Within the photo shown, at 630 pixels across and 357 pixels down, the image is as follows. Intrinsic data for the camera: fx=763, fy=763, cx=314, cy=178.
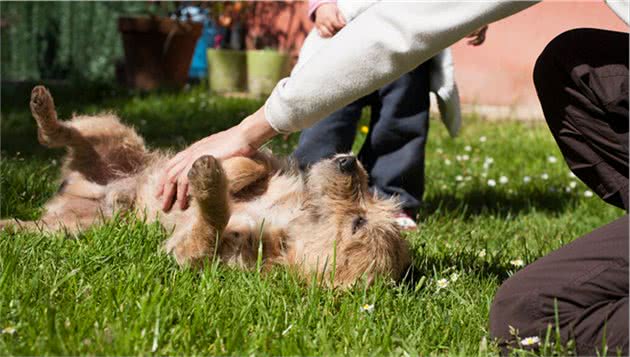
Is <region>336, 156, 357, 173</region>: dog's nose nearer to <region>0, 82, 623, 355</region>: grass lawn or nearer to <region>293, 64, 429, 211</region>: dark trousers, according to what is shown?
<region>0, 82, 623, 355</region>: grass lawn

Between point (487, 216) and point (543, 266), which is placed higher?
A: point (543, 266)

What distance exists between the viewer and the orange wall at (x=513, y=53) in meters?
8.17

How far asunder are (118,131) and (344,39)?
1.78m

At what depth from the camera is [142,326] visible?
7.32 feet

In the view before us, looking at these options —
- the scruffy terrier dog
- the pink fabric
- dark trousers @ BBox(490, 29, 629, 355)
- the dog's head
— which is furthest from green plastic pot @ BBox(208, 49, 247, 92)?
dark trousers @ BBox(490, 29, 629, 355)

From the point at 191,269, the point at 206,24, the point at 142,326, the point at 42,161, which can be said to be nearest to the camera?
the point at 142,326

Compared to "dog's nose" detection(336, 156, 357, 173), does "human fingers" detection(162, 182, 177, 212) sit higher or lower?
lower

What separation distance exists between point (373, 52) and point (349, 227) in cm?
98

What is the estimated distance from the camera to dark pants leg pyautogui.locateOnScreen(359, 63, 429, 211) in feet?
14.9

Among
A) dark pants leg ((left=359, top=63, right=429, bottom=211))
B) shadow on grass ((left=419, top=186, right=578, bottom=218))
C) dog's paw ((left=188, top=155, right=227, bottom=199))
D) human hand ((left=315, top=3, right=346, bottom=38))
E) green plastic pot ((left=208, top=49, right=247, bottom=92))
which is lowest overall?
green plastic pot ((left=208, top=49, right=247, bottom=92))

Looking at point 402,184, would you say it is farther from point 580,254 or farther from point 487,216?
point 580,254

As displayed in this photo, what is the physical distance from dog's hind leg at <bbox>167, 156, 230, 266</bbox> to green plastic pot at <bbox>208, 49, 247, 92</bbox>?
6426mm

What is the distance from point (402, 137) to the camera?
4609 millimetres

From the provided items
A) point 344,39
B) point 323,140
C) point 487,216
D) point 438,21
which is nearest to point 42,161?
point 323,140
